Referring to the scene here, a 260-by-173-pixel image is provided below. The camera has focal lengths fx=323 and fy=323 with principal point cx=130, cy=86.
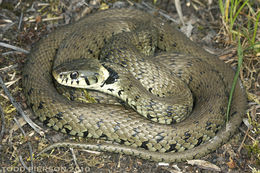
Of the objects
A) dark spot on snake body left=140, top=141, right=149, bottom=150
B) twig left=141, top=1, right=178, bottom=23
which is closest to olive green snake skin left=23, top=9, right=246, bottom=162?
dark spot on snake body left=140, top=141, right=149, bottom=150

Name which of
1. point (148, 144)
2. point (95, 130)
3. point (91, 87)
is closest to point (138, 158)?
point (148, 144)

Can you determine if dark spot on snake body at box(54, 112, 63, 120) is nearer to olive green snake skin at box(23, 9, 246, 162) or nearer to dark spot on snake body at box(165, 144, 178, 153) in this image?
olive green snake skin at box(23, 9, 246, 162)

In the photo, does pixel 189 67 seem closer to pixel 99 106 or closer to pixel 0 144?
pixel 99 106

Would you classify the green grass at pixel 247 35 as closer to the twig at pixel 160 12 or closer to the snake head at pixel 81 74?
the twig at pixel 160 12

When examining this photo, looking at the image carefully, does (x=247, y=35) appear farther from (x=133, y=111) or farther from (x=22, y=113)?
(x=22, y=113)

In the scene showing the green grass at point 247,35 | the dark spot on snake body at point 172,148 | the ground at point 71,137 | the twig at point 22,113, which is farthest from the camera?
the green grass at point 247,35

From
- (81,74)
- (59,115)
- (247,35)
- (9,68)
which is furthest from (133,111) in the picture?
(247,35)

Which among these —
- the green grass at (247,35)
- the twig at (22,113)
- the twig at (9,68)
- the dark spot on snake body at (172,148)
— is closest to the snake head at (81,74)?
the twig at (22,113)
